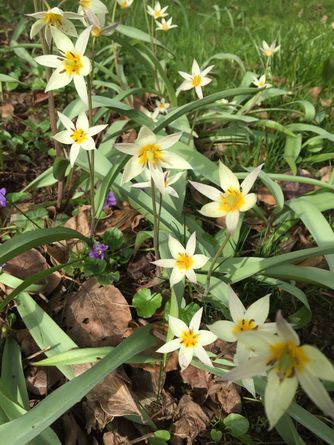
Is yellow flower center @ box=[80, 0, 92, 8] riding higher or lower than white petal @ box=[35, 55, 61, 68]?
higher

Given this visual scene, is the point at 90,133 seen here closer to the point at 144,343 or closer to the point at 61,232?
the point at 61,232

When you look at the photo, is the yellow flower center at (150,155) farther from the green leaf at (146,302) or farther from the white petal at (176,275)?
the green leaf at (146,302)

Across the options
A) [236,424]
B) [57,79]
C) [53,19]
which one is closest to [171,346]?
[236,424]

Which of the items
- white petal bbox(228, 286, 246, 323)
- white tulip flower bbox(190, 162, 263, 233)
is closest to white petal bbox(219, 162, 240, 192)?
white tulip flower bbox(190, 162, 263, 233)

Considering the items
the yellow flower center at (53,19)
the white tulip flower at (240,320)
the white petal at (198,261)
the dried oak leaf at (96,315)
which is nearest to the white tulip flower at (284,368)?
the white tulip flower at (240,320)

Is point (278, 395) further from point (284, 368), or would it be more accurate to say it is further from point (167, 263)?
point (167, 263)

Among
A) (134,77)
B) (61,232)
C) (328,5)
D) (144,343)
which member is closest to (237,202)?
(144,343)

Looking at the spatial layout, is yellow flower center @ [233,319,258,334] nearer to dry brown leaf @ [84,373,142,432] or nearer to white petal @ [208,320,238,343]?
white petal @ [208,320,238,343]
